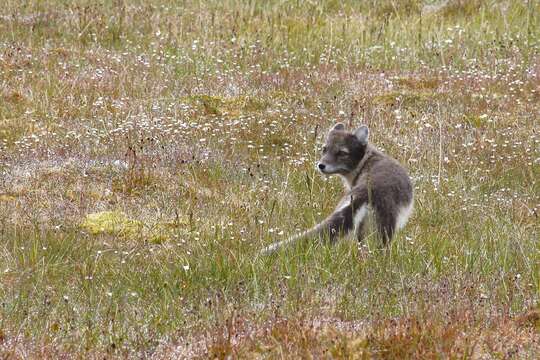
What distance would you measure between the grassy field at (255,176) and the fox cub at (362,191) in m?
0.25

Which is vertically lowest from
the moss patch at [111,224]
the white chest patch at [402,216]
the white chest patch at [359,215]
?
the moss patch at [111,224]

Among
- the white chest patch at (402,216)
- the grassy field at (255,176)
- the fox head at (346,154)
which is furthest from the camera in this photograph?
the fox head at (346,154)

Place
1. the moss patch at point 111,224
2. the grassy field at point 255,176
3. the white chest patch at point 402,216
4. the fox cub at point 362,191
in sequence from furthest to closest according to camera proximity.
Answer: the moss patch at point 111,224 → the white chest patch at point 402,216 → the fox cub at point 362,191 → the grassy field at point 255,176

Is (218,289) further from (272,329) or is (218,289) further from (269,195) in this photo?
(269,195)

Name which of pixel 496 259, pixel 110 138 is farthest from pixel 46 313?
pixel 110 138

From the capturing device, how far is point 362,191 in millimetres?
9125

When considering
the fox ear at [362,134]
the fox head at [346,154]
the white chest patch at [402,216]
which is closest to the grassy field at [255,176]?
the white chest patch at [402,216]

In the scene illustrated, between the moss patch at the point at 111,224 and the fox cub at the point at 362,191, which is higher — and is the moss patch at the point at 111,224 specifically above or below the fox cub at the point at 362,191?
below

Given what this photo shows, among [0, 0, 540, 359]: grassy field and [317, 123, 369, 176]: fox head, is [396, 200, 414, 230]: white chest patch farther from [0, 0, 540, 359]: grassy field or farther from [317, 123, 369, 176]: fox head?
[317, 123, 369, 176]: fox head

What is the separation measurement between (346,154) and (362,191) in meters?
1.09

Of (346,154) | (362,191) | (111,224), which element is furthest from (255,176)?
(362,191)

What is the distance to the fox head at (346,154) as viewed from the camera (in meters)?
10.2

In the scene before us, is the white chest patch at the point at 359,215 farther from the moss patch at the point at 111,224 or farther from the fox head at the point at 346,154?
the moss patch at the point at 111,224

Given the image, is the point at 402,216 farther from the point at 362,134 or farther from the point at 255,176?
the point at 255,176
